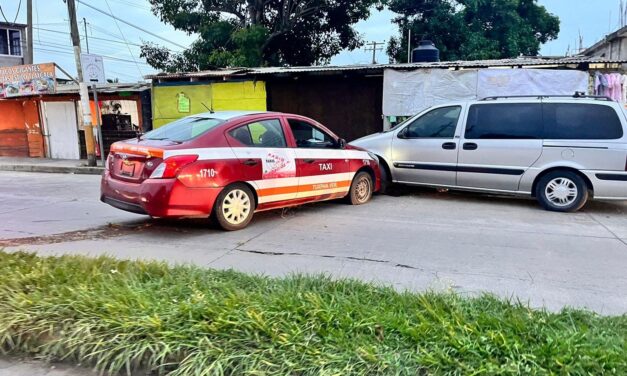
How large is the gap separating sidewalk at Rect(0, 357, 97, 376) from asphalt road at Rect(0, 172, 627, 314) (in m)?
1.98

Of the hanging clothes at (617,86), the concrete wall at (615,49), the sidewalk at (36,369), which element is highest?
the concrete wall at (615,49)

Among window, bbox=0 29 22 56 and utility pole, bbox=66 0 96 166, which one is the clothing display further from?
window, bbox=0 29 22 56

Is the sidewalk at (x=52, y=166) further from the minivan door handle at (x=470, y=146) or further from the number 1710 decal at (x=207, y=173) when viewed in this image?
the minivan door handle at (x=470, y=146)

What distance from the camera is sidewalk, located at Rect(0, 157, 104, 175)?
1379 cm

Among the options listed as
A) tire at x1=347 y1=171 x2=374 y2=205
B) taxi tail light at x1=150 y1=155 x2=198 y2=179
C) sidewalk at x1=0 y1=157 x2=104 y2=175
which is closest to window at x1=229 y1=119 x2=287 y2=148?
taxi tail light at x1=150 y1=155 x2=198 y2=179

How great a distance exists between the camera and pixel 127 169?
5891mm

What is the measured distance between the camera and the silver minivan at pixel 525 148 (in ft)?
23.5

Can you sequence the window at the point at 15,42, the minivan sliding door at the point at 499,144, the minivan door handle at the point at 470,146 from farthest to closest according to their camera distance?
1. the window at the point at 15,42
2. the minivan door handle at the point at 470,146
3. the minivan sliding door at the point at 499,144

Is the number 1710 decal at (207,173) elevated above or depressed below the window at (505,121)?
below

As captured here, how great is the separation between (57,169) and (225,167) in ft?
35.2

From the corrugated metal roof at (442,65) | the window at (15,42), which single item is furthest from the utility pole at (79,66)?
the window at (15,42)

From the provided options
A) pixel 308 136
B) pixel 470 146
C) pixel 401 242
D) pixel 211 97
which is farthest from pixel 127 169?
pixel 211 97

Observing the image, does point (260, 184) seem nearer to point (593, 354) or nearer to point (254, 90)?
point (593, 354)

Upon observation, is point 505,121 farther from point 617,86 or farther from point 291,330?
point 291,330
